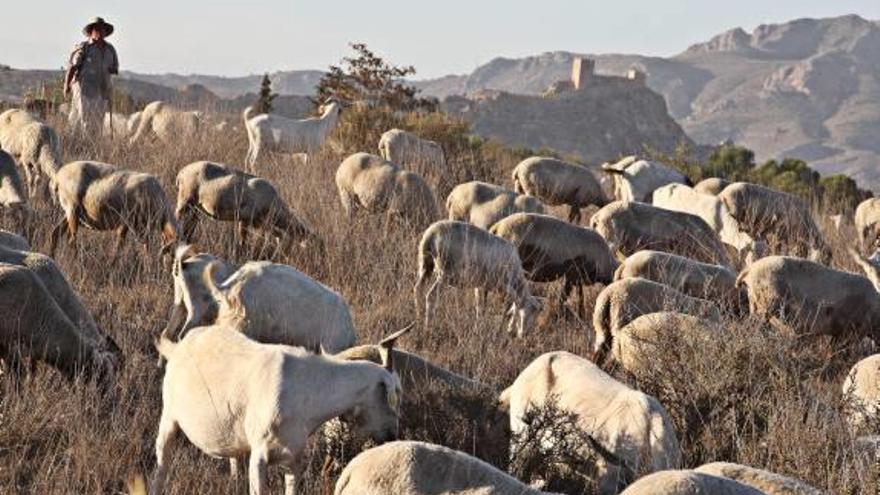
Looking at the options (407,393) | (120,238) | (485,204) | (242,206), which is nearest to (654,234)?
(485,204)

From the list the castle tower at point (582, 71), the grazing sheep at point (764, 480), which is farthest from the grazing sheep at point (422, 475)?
the castle tower at point (582, 71)

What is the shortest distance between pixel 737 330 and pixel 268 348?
13.4ft

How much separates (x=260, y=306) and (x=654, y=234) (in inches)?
281

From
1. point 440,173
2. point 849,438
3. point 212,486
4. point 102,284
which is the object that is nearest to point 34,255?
point 102,284

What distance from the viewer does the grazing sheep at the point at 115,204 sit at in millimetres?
11641

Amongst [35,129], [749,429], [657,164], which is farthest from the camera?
[657,164]

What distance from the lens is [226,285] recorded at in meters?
8.45

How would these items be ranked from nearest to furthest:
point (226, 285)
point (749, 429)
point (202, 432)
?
point (202, 432) → point (749, 429) → point (226, 285)

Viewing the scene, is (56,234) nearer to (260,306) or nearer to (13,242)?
(13,242)

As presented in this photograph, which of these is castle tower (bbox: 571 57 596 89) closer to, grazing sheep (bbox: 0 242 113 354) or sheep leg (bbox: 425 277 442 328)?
sheep leg (bbox: 425 277 442 328)

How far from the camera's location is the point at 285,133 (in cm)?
1920

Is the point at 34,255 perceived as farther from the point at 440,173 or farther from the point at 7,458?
the point at 440,173

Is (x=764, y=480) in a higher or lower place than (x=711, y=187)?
higher

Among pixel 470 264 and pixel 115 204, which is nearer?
pixel 470 264
